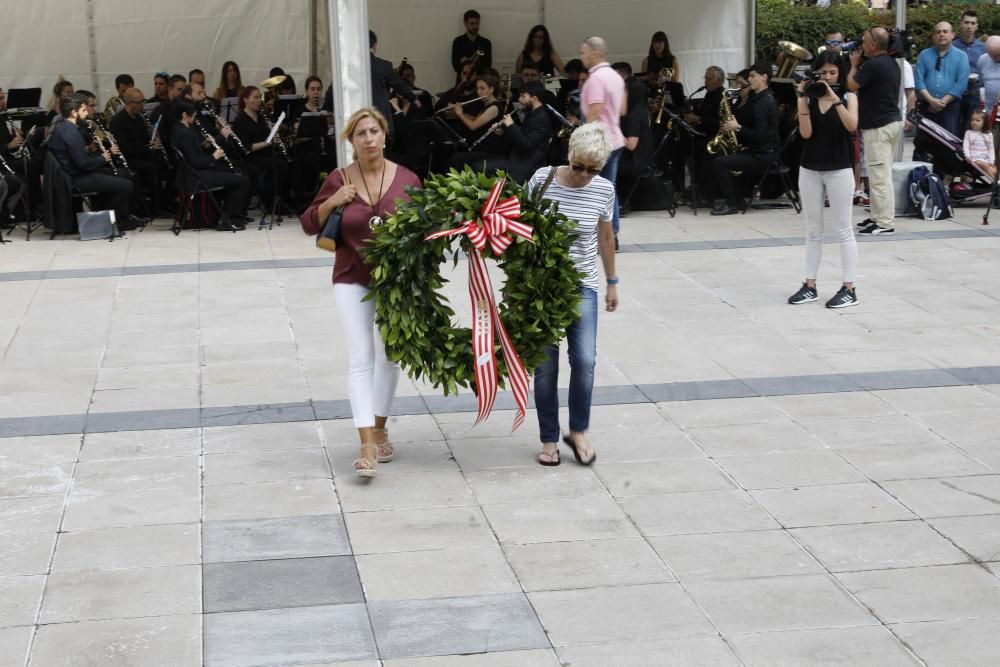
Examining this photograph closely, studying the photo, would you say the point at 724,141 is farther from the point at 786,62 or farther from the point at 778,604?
the point at 778,604

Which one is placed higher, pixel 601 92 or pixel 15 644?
pixel 601 92

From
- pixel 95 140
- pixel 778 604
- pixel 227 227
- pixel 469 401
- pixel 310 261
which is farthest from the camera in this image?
pixel 227 227

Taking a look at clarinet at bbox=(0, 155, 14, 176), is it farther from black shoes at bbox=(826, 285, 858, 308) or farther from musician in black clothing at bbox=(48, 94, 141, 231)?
black shoes at bbox=(826, 285, 858, 308)

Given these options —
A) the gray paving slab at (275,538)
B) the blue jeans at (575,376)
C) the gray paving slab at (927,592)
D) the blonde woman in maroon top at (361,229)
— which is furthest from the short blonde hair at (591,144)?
the gray paving slab at (927,592)

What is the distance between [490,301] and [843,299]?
4230mm

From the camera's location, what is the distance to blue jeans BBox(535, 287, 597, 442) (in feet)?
21.2

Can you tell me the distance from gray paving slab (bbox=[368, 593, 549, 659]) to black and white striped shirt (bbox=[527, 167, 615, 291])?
1.88 m

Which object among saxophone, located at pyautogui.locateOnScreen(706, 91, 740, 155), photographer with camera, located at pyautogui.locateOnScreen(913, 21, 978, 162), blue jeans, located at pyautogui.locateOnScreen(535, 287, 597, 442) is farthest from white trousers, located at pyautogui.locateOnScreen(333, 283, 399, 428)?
photographer with camera, located at pyautogui.locateOnScreen(913, 21, 978, 162)

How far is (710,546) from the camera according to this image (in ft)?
18.1

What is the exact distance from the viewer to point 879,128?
41.1ft

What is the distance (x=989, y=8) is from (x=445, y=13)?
14.7m

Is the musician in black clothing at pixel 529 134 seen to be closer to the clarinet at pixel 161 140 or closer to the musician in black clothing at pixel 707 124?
the musician in black clothing at pixel 707 124

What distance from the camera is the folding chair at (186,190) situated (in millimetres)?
13500

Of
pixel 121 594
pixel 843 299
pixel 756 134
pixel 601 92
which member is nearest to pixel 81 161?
pixel 601 92
